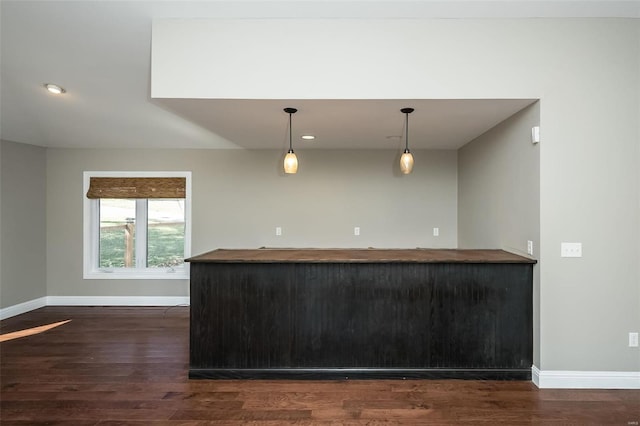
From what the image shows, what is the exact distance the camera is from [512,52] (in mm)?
2586

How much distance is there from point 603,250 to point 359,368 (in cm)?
205

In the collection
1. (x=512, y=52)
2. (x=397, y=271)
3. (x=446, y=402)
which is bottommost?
(x=446, y=402)

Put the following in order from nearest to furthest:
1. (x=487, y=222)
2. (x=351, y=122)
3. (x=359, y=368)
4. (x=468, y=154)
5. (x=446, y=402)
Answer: (x=446, y=402)
(x=359, y=368)
(x=351, y=122)
(x=487, y=222)
(x=468, y=154)

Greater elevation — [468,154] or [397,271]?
[468,154]

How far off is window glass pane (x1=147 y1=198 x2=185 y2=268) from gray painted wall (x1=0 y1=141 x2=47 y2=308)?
1.40 m

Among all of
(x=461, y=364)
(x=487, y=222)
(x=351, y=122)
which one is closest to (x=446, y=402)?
(x=461, y=364)

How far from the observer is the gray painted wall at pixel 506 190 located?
2.72 meters

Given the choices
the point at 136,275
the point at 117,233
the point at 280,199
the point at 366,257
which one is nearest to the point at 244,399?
the point at 366,257

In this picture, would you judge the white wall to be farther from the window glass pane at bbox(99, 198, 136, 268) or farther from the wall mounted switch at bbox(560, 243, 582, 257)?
the window glass pane at bbox(99, 198, 136, 268)

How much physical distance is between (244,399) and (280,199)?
8.97 feet

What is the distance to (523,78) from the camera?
8.52ft

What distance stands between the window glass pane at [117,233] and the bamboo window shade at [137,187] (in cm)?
20

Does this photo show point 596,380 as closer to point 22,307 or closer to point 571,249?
point 571,249

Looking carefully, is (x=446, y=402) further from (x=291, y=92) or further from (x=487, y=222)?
(x=291, y=92)
